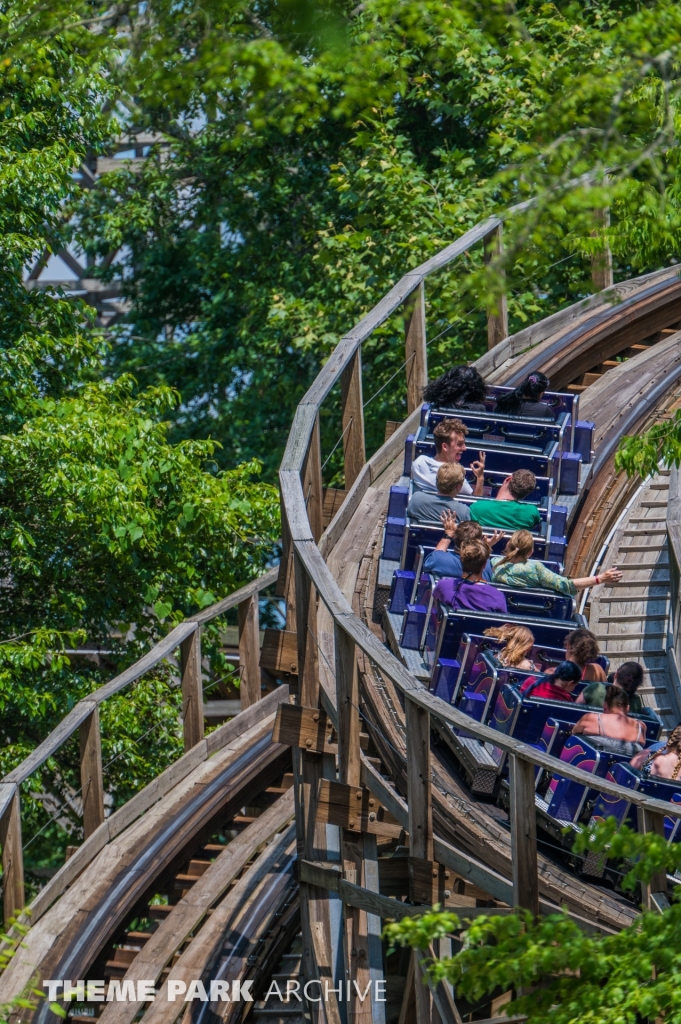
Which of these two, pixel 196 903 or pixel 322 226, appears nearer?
pixel 196 903

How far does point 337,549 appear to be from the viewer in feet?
30.1

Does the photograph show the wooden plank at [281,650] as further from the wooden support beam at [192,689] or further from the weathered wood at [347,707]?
the wooden support beam at [192,689]

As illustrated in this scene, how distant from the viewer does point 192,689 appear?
397 inches

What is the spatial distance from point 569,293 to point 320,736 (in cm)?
934

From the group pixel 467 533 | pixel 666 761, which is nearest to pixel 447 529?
pixel 467 533

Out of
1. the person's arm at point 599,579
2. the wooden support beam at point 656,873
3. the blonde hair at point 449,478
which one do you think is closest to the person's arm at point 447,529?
the blonde hair at point 449,478

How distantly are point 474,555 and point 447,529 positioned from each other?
2.34ft

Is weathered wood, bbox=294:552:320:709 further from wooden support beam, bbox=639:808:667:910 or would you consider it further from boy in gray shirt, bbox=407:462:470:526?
wooden support beam, bbox=639:808:667:910

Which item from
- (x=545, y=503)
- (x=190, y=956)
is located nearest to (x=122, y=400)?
(x=545, y=503)

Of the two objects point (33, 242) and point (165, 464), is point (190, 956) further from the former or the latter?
point (33, 242)

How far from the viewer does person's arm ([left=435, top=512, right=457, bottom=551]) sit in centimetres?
821

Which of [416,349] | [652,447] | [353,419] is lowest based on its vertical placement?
[652,447]

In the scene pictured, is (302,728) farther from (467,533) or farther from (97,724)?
(97,724)

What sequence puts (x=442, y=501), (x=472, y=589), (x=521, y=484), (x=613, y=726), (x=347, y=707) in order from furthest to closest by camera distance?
1. (x=521, y=484)
2. (x=442, y=501)
3. (x=472, y=589)
4. (x=347, y=707)
5. (x=613, y=726)
